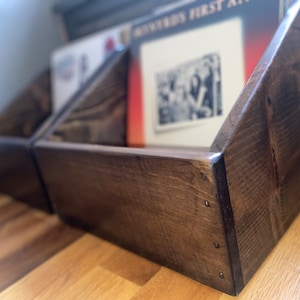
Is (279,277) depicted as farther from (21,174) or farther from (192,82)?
(21,174)

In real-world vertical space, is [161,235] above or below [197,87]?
below

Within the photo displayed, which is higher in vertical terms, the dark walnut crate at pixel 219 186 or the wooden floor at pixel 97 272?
the dark walnut crate at pixel 219 186

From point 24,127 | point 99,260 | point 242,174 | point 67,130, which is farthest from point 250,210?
point 24,127

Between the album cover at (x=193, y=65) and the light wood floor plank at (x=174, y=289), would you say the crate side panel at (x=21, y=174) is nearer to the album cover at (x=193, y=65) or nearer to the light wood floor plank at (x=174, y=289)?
the album cover at (x=193, y=65)

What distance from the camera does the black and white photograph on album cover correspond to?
0.65 metres

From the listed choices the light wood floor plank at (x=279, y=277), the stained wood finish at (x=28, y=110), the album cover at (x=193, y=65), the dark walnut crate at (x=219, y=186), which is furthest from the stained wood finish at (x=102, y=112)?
the light wood floor plank at (x=279, y=277)

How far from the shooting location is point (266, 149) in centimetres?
45

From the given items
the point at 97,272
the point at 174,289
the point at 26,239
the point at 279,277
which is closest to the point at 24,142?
the point at 26,239

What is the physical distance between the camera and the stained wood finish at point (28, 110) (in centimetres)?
100

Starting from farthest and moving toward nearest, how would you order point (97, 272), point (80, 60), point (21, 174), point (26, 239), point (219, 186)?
1. point (80, 60)
2. point (21, 174)
3. point (26, 239)
4. point (97, 272)
5. point (219, 186)

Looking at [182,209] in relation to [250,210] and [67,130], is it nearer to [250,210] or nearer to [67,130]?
[250,210]

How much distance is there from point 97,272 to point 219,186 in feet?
0.92

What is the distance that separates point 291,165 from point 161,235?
0.80 feet

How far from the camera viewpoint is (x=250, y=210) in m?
0.43
